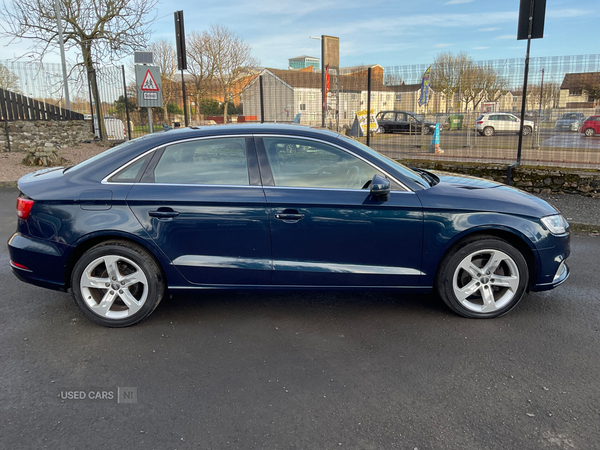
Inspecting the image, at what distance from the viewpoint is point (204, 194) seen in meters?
3.65

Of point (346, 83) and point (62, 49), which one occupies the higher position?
point (62, 49)

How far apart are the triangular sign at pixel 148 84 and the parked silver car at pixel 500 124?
940 centimetres

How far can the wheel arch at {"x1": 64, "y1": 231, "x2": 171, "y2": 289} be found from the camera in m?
3.65

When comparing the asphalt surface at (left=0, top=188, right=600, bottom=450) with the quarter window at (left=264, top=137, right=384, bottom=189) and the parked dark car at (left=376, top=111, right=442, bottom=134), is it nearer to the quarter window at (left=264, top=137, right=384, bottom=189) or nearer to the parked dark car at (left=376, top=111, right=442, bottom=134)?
the quarter window at (left=264, top=137, right=384, bottom=189)

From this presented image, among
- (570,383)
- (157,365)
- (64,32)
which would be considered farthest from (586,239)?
(64,32)

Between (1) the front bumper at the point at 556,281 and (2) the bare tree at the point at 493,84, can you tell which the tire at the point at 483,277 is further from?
(2) the bare tree at the point at 493,84

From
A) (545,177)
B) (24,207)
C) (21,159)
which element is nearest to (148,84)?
(21,159)

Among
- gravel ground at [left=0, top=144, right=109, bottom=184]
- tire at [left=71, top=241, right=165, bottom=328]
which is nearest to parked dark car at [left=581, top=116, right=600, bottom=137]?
tire at [left=71, top=241, right=165, bottom=328]

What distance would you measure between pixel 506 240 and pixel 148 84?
11.3 m

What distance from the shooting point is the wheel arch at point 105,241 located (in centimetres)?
365

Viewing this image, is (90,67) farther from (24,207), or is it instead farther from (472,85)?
(24,207)

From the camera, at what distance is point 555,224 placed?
3.86 meters

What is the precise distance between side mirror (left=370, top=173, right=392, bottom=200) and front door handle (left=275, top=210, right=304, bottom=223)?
60 centimetres

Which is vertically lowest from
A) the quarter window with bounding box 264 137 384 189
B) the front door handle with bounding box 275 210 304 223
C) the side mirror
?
the front door handle with bounding box 275 210 304 223
